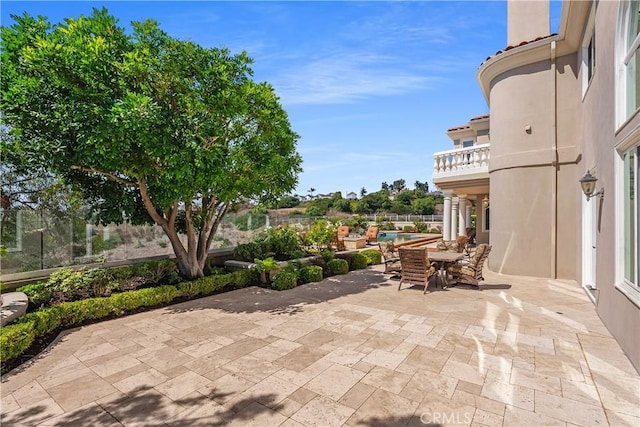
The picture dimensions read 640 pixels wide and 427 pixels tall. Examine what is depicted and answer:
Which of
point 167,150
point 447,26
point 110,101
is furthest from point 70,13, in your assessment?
point 447,26

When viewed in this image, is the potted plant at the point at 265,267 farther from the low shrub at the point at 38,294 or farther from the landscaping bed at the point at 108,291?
the low shrub at the point at 38,294

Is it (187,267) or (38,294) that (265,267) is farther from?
(38,294)

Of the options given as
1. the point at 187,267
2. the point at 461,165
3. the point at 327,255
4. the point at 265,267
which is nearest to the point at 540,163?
the point at 461,165

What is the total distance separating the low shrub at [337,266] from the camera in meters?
10.2

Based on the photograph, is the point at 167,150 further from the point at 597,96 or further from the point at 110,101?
the point at 597,96

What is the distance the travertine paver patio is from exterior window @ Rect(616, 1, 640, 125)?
10.7 feet

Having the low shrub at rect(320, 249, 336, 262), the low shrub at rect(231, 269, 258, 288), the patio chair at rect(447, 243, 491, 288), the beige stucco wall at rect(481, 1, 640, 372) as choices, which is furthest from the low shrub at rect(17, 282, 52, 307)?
the beige stucco wall at rect(481, 1, 640, 372)

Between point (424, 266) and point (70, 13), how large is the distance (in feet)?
28.4

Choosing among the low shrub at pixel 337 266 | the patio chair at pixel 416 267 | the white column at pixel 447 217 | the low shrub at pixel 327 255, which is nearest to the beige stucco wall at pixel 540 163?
the patio chair at pixel 416 267

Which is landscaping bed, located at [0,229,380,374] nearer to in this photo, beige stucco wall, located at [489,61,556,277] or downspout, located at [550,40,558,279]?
beige stucco wall, located at [489,61,556,277]

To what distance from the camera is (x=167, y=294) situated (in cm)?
679

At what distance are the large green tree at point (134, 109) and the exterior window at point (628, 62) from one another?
562cm

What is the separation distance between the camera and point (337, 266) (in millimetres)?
10258

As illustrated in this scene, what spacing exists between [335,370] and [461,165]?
10.6 metres
